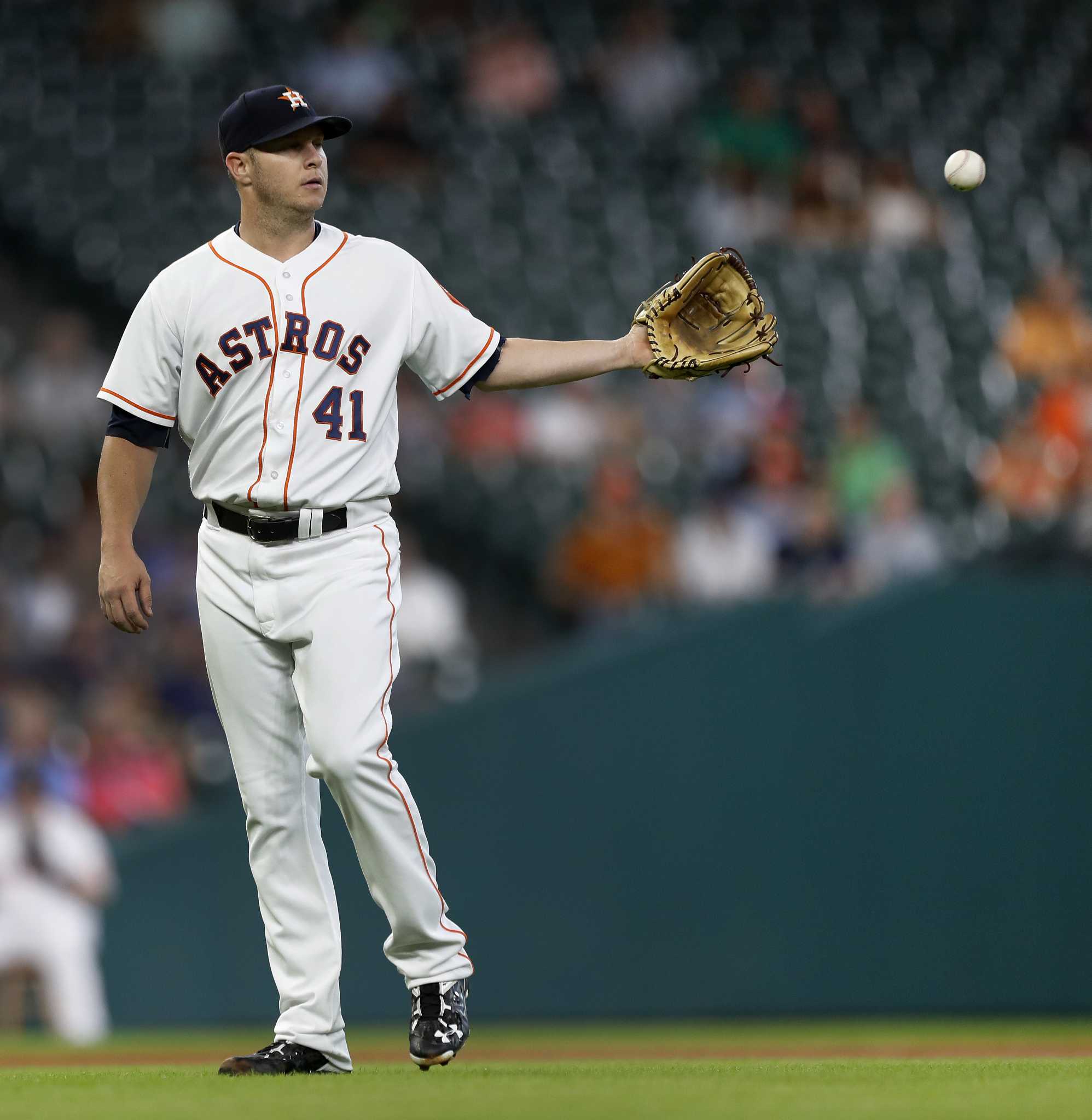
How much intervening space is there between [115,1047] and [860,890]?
273 centimetres

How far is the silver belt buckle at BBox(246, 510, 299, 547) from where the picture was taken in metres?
3.43

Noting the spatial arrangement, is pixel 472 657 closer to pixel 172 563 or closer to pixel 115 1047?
pixel 172 563

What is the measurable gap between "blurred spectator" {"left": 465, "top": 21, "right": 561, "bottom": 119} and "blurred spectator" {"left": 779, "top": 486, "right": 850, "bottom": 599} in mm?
3889

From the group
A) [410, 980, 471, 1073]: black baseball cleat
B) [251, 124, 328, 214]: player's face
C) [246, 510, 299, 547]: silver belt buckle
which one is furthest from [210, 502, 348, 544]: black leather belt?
[410, 980, 471, 1073]: black baseball cleat

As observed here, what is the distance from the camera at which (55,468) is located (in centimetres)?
834

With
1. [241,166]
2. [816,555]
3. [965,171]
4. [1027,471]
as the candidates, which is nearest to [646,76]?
[1027,471]

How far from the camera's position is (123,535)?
138 inches

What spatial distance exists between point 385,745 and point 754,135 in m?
7.50

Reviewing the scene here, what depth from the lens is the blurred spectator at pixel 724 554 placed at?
761 centimetres

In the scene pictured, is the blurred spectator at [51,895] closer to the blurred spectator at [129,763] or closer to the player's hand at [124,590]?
the blurred spectator at [129,763]

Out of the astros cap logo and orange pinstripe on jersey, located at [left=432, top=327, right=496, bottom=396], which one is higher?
the astros cap logo

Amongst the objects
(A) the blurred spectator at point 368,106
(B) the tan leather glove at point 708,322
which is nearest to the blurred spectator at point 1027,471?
(A) the blurred spectator at point 368,106

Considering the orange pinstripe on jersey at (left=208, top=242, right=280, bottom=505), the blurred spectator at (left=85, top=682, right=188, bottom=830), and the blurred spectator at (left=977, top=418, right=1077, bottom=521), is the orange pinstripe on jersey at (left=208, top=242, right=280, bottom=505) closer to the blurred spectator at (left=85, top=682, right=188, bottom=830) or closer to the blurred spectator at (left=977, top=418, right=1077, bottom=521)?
the blurred spectator at (left=85, top=682, right=188, bottom=830)

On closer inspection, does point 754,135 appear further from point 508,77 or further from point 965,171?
point 965,171
